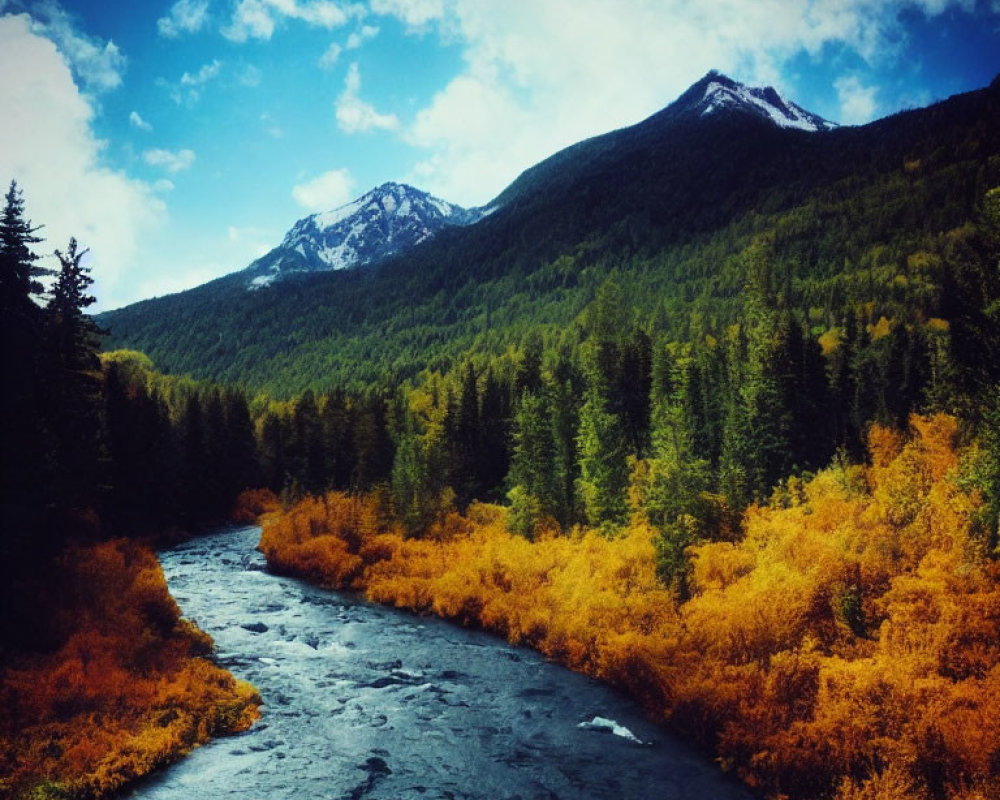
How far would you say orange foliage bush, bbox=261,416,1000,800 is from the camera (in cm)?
1741

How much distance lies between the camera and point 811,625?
23.7 m

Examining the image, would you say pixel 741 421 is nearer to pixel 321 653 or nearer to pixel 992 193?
pixel 992 193

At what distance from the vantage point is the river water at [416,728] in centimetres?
1761

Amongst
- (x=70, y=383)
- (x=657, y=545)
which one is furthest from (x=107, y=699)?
(x=657, y=545)

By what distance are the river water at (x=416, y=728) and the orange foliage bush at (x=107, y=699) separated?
1.09 metres

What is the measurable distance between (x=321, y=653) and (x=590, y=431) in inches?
1012

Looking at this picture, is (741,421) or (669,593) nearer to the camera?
(669,593)

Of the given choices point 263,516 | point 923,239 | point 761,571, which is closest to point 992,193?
point 761,571

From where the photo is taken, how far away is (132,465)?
165ft

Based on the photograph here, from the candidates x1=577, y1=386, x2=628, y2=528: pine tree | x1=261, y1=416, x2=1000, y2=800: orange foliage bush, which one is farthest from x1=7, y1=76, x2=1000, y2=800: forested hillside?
x1=577, y1=386, x2=628, y2=528: pine tree

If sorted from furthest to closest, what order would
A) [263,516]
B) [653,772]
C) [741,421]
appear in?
[263,516] → [741,421] → [653,772]

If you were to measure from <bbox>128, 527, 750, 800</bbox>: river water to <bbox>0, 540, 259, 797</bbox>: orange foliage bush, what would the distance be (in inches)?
42.9

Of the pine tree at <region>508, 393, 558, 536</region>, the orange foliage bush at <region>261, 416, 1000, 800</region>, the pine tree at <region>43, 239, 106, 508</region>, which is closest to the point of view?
the orange foliage bush at <region>261, 416, 1000, 800</region>

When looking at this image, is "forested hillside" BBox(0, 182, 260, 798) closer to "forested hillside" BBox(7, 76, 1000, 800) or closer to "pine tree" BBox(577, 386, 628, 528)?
"forested hillside" BBox(7, 76, 1000, 800)
